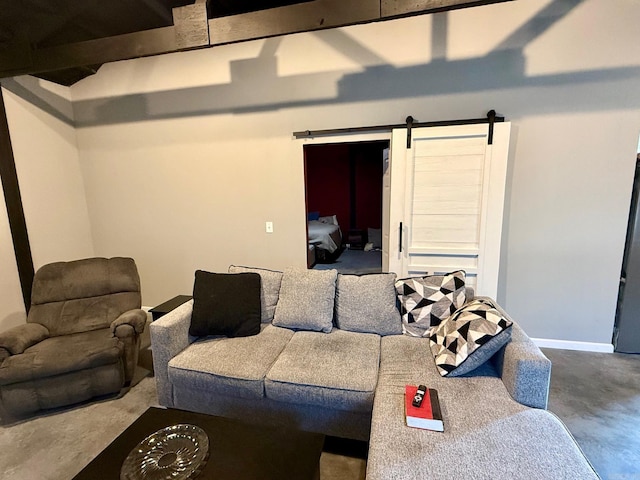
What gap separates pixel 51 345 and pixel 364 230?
602 cm

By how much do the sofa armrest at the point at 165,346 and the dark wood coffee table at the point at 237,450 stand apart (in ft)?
1.79

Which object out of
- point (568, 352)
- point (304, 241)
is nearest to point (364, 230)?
point (304, 241)

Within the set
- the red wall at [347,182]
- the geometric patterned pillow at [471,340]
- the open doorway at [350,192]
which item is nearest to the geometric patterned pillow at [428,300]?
the geometric patterned pillow at [471,340]

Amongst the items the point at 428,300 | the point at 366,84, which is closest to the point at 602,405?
the point at 428,300

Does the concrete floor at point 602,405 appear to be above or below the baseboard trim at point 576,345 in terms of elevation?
below

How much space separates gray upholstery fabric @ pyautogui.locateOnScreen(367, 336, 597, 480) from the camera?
3.76 feet

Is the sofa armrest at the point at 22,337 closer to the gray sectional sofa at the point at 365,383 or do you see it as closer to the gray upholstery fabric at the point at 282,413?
the gray sectional sofa at the point at 365,383

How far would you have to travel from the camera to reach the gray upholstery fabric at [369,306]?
7.52ft

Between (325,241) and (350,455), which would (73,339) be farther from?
(325,241)

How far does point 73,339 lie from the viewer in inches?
96.7

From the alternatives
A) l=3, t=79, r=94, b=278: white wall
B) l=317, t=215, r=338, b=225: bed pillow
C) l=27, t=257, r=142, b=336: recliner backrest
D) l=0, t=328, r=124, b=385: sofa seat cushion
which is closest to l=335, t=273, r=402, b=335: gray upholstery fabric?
l=0, t=328, r=124, b=385: sofa seat cushion

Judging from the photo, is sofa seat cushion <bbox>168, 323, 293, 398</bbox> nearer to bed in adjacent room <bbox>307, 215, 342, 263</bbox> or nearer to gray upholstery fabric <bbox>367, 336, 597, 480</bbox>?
gray upholstery fabric <bbox>367, 336, 597, 480</bbox>

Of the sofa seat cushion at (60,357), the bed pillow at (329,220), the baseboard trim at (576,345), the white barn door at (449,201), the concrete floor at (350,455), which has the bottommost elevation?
the concrete floor at (350,455)

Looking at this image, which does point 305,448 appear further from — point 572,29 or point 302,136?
point 572,29
